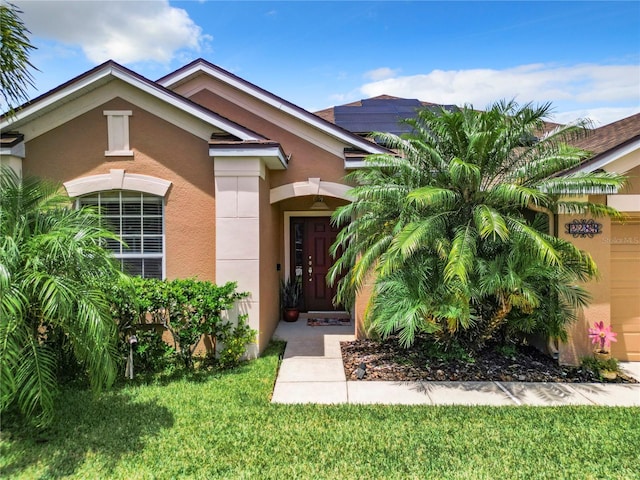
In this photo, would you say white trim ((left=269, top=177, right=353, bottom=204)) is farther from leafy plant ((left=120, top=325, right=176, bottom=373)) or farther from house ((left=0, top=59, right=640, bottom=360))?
leafy plant ((left=120, top=325, right=176, bottom=373))

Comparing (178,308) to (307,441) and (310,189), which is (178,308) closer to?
(307,441)

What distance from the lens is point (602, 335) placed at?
273 inches

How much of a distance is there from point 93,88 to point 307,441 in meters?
7.49

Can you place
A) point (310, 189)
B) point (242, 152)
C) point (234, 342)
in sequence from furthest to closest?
point (310, 189) → point (242, 152) → point (234, 342)

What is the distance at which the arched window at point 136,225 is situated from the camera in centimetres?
764

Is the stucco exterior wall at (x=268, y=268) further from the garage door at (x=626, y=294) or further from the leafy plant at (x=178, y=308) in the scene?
the garage door at (x=626, y=294)

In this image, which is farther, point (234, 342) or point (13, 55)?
point (234, 342)

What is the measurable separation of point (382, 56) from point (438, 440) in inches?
425

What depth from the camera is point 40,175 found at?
7.52 metres

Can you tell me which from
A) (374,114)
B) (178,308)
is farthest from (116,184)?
(374,114)

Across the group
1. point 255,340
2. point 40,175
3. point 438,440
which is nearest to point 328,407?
point 438,440

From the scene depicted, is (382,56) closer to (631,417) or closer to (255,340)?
(255,340)

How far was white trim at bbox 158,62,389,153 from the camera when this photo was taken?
8.41 meters

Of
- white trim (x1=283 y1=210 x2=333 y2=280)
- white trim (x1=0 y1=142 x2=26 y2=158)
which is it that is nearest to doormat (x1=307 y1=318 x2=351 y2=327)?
white trim (x1=283 y1=210 x2=333 y2=280)
